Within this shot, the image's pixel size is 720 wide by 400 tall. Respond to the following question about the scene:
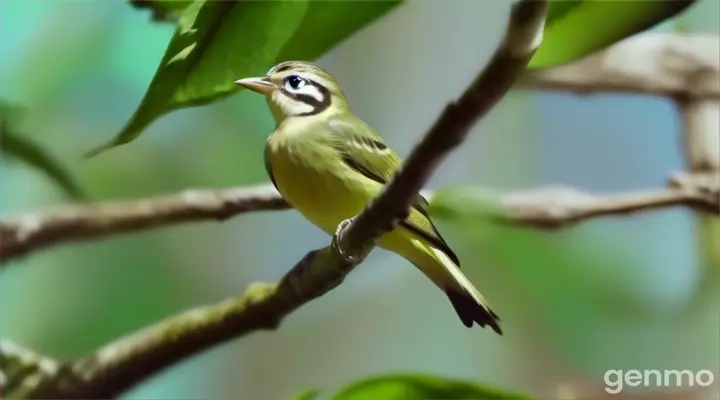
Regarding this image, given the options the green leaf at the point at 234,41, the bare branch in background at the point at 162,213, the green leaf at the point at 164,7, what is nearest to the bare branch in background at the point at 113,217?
the bare branch in background at the point at 162,213

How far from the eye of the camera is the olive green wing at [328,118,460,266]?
867 millimetres

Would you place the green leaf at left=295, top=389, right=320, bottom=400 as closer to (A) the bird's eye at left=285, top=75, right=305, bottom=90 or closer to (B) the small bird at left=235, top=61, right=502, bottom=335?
(B) the small bird at left=235, top=61, right=502, bottom=335

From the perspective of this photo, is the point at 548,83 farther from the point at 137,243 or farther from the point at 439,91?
the point at 137,243

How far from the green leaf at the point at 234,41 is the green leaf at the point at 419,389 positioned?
0.43m

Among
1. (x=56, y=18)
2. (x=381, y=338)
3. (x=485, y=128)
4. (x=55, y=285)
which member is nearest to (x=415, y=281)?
(x=381, y=338)

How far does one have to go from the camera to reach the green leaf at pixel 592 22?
915mm

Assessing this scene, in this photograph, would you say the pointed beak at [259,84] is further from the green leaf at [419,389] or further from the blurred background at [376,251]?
the green leaf at [419,389]

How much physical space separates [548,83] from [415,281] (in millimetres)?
308

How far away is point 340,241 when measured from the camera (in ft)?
2.66

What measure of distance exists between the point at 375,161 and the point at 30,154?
0.49 metres

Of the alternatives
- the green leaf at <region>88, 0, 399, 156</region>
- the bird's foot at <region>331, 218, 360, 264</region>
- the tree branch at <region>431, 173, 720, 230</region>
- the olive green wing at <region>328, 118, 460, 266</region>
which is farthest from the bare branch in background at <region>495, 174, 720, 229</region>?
the green leaf at <region>88, 0, 399, 156</region>

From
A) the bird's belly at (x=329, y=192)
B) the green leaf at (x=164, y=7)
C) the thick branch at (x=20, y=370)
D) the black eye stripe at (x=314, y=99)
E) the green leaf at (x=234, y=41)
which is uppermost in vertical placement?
the green leaf at (x=164, y=7)

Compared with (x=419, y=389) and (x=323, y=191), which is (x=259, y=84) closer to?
(x=323, y=191)

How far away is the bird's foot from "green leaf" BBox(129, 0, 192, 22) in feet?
1.25
